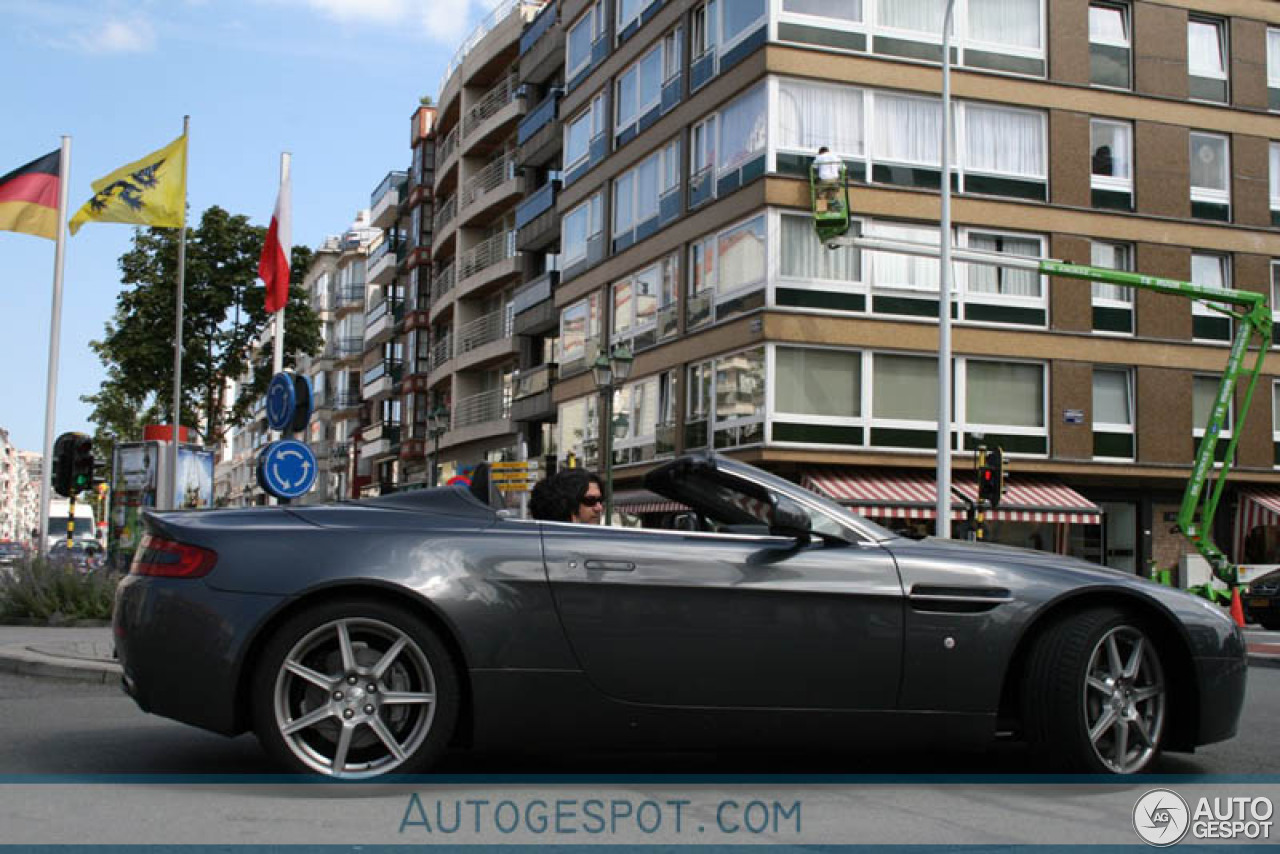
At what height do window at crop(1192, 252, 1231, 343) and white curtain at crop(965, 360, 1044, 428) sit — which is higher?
window at crop(1192, 252, 1231, 343)

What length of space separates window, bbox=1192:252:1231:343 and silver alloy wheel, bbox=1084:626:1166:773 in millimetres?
28163

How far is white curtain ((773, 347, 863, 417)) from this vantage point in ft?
93.4

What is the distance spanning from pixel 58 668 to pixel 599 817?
20.8 ft

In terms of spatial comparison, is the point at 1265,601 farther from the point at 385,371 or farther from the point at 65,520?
the point at 65,520

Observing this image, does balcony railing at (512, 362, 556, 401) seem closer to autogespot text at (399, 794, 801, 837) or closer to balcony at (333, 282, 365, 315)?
balcony at (333, 282, 365, 315)

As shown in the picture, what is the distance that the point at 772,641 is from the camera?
5.12 meters

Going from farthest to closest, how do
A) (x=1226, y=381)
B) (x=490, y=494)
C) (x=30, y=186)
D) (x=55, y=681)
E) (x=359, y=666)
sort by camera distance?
(x=1226, y=381)
(x=30, y=186)
(x=55, y=681)
(x=490, y=494)
(x=359, y=666)

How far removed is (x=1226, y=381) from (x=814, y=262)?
27.3ft

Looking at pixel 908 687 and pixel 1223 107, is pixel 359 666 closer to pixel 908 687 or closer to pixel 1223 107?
pixel 908 687

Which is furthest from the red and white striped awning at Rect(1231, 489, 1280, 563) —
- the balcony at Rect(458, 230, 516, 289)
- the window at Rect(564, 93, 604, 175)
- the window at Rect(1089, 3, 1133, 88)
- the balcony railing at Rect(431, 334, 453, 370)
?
the balcony railing at Rect(431, 334, 453, 370)

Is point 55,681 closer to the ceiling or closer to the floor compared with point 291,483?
closer to the floor

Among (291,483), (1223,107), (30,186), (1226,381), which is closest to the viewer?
(291,483)

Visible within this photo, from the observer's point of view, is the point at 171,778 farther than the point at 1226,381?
No

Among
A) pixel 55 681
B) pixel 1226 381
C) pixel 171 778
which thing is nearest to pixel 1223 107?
pixel 1226 381
